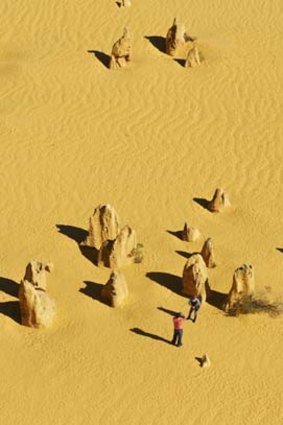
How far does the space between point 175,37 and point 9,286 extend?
1217 cm

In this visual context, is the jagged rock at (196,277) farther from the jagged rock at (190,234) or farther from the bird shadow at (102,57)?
the bird shadow at (102,57)

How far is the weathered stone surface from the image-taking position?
988 inches

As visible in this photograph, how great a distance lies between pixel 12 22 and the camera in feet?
87.9

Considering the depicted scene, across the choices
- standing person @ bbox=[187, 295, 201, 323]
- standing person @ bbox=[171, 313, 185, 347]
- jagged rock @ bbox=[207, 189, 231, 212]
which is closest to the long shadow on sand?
standing person @ bbox=[187, 295, 201, 323]

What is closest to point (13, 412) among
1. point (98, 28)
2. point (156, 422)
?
point (156, 422)

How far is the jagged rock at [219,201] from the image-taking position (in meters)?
19.1

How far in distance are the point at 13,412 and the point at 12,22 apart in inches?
661

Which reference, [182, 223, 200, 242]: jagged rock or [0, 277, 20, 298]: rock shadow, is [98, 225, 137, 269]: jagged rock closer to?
[182, 223, 200, 242]: jagged rock

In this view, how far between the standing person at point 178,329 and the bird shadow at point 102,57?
1187 centimetres

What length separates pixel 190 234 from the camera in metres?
18.2

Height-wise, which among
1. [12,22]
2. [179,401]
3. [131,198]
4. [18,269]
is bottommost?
[179,401]

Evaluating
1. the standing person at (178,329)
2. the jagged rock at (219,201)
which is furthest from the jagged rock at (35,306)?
the jagged rock at (219,201)

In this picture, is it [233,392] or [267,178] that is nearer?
[233,392]

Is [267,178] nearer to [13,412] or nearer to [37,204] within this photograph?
[37,204]
